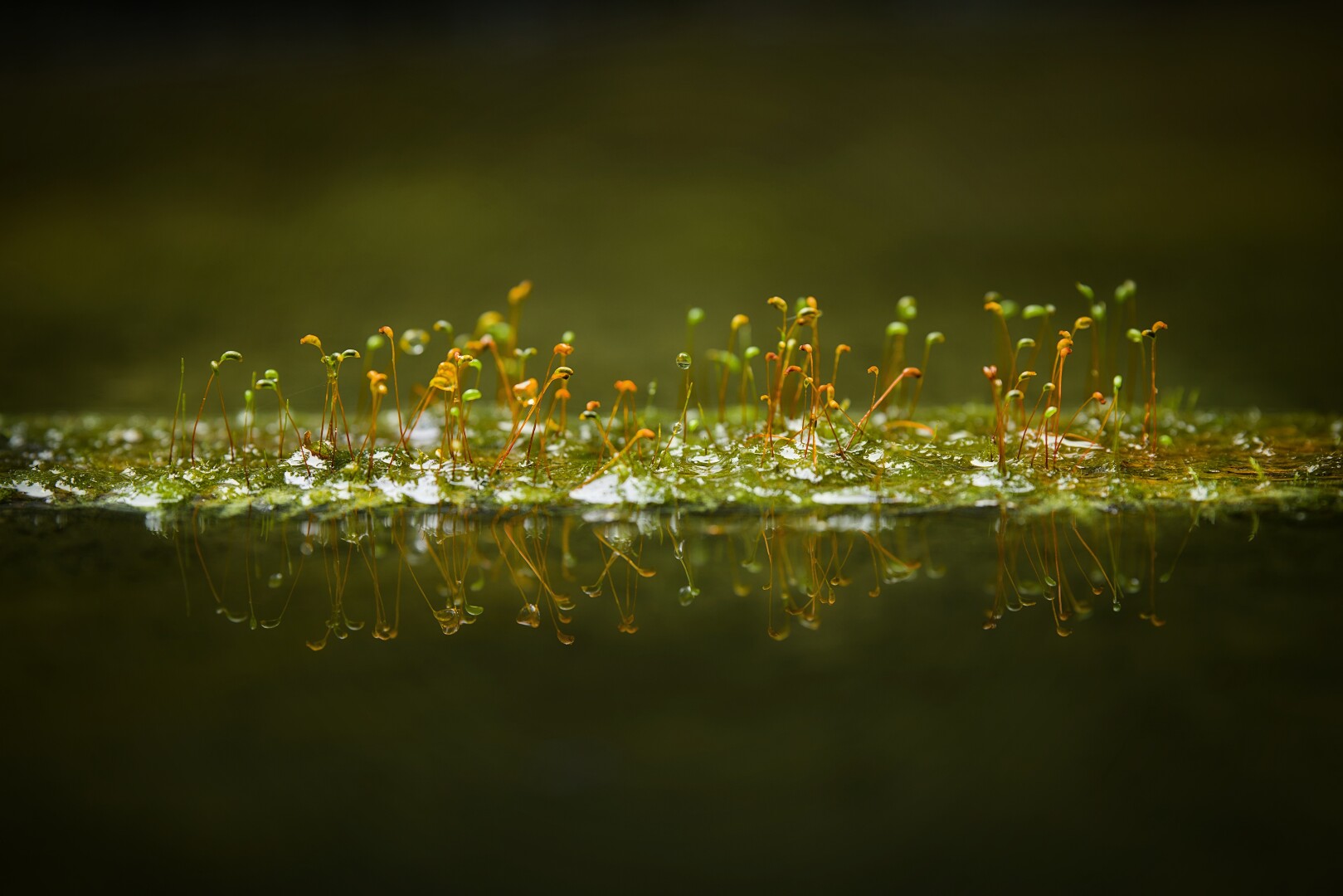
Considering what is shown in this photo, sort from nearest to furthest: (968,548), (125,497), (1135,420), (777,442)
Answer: (968,548) → (125,497) → (777,442) → (1135,420)

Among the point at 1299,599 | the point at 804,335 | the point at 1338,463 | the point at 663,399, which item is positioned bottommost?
the point at 1299,599

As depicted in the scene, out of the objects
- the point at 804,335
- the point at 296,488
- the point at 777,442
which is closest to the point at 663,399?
the point at 804,335

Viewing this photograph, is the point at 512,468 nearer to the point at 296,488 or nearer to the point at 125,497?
the point at 296,488

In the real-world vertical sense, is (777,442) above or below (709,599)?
above

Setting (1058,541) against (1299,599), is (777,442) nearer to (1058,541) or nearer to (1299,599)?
(1058,541)

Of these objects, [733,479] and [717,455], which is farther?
[717,455]

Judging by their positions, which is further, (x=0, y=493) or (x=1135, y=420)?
(x=1135, y=420)

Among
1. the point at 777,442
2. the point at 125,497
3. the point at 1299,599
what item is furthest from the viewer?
the point at 777,442
